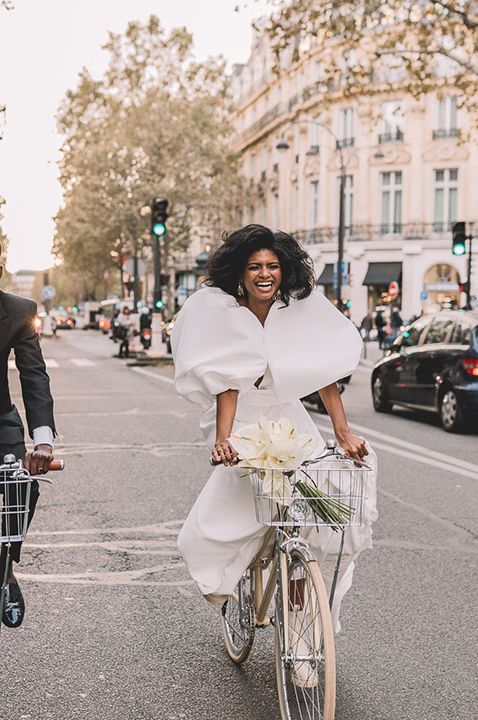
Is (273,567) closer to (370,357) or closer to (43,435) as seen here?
(43,435)

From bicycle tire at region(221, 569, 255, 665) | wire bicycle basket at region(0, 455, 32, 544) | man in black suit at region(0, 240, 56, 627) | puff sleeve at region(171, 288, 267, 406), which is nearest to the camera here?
wire bicycle basket at region(0, 455, 32, 544)

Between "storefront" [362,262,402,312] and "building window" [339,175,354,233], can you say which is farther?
"building window" [339,175,354,233]

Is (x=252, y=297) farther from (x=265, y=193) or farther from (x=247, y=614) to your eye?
(x=265, y=193)

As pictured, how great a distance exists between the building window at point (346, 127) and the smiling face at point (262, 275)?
185 feet

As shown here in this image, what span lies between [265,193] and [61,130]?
1465 centimetres

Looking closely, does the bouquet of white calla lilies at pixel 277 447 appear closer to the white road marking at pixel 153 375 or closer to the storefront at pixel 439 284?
the white road marking at pixel 153 375

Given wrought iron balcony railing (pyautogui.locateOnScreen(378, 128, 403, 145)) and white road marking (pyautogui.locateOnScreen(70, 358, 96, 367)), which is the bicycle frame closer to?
white road marking (pyautogui.locateOnScreen(70, 358, 96, 367))

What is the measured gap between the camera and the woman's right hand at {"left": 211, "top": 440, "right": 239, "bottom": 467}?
149 inches

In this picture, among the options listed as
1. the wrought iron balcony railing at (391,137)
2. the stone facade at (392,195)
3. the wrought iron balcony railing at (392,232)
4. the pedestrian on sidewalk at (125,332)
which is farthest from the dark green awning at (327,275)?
the pedestrian on sidewalk at (125,332)

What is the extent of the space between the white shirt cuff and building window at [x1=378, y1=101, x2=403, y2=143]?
182 ft

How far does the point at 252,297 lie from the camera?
4.23 meters

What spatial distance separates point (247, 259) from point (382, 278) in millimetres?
53654

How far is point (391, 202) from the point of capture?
5809cm

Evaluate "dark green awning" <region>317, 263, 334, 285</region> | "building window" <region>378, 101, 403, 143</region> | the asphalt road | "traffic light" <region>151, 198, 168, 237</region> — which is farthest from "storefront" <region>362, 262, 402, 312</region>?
the asphalt road
